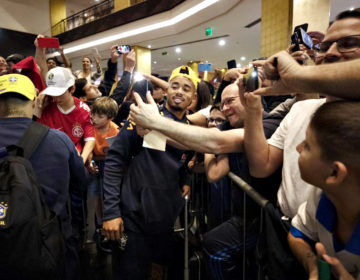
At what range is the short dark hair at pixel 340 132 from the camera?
2.54 feet

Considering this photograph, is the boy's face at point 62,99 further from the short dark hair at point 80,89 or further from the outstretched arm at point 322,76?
the outstretched arm at point 322,76

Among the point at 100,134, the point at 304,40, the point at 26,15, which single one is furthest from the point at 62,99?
the point at 26,15

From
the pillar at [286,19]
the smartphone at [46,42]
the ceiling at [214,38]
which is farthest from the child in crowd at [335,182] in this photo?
the ceiling at [214,38]

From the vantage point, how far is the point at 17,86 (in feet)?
5.17

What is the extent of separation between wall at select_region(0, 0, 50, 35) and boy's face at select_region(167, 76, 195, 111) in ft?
60.4

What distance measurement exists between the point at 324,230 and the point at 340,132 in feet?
1.33

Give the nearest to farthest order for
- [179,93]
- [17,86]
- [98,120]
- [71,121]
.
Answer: [17,86] < [179,93] < [71,121] < [98,120]

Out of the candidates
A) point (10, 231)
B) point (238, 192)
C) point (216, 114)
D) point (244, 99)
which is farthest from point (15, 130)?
point (216, 114)

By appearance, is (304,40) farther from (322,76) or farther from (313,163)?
(313,163)

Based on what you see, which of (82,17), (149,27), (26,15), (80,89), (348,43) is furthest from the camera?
(82,17)

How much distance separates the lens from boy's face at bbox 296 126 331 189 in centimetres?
86

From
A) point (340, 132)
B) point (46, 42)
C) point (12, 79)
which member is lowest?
point (340, 132)

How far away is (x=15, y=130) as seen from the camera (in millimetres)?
1573

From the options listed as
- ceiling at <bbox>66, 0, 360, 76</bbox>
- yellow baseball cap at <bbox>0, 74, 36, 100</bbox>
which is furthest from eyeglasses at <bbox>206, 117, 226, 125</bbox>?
ceiling at <bbox>66, 0, 360, 76</bbox>
